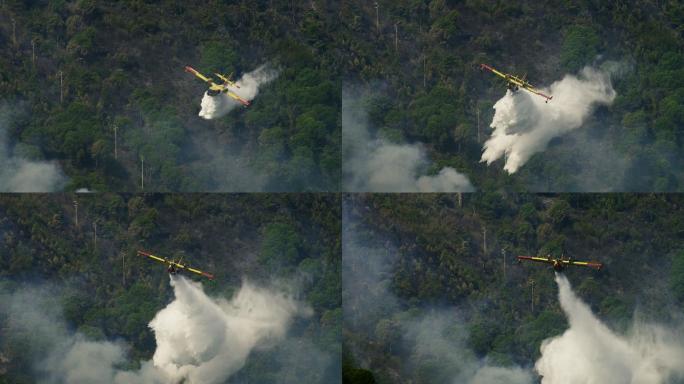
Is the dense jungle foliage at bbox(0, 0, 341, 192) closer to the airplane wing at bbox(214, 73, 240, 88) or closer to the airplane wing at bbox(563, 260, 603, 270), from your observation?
the airplane wing at bbox(214, 73, 240, 88)

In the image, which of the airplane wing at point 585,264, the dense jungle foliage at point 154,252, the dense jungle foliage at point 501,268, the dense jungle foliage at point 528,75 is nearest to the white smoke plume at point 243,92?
the dense jungle foliage at point 528,75

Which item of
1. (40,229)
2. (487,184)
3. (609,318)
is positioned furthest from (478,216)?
(40,229)

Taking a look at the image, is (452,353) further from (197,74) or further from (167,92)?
(167,92)

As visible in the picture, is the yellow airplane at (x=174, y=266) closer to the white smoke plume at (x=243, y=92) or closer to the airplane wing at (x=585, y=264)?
the white smoke plume at (x=243, y=92)

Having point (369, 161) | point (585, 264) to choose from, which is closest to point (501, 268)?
point (585, 264)

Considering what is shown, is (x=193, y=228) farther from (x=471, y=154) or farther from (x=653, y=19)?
(x=653, y=19)

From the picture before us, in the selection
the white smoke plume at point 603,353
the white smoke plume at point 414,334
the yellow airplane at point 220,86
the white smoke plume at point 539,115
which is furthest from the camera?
the white smoke plume at point 539,115
